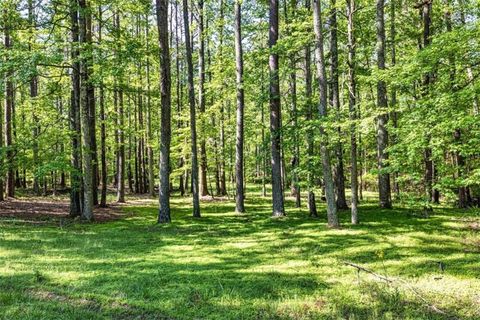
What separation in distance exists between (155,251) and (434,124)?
730 cm

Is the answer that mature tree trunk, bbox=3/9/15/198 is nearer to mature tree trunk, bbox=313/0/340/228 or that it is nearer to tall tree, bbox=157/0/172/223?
tall tree, bbox=157/0/172/223

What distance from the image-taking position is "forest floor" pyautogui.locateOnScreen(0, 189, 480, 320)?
577 centimetres

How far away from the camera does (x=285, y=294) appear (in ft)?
21.0

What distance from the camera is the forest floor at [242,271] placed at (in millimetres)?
5773

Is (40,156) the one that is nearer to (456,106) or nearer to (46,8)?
(46,8)

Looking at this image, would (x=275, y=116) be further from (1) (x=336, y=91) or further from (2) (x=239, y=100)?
(1) (x=336, y=91)

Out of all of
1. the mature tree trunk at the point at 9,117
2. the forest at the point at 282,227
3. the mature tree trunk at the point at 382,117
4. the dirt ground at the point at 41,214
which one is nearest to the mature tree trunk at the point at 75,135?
the forest at the point at 282,227

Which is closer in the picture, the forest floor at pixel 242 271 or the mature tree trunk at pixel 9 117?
the forest floor at pixel 242 271

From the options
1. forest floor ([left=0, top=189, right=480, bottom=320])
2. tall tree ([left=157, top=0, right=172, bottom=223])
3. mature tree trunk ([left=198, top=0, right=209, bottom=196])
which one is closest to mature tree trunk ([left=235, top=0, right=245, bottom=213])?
mature tree trunk ([left=198, top=0, right=209, bottom=196])

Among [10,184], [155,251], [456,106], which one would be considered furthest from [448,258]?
[10,184]

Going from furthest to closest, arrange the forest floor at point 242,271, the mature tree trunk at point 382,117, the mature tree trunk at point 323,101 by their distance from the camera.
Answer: the mature tree trunk at point 382,117 → the mature tree trunk at point 323,101 → the forest floor at point 242,271

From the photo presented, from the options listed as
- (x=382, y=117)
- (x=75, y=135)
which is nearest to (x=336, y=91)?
(x=382, y=117)

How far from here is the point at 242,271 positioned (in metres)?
7.88

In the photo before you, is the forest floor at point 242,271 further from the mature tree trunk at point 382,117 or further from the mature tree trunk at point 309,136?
the mature tree trunk at point 382,117
